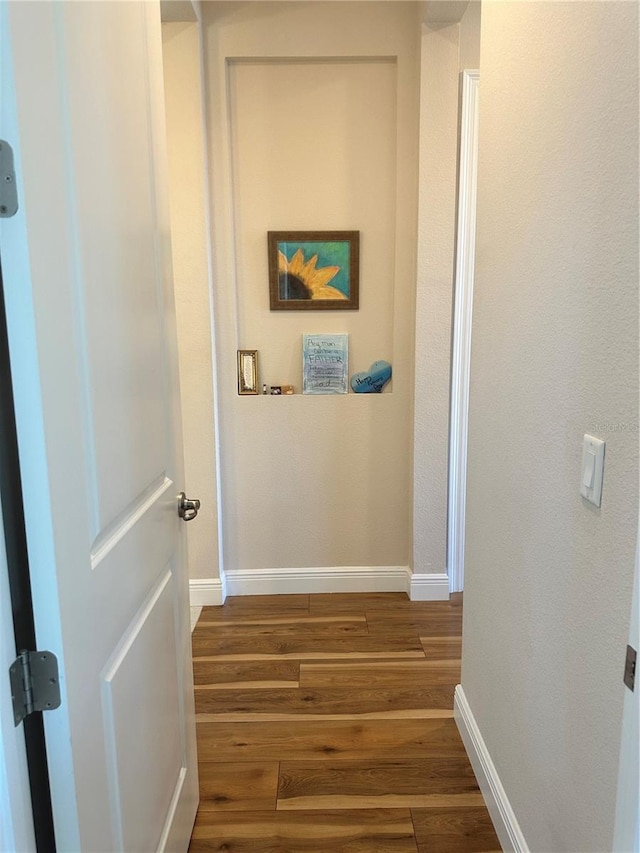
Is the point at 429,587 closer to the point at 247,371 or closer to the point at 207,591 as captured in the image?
the point at 207,591

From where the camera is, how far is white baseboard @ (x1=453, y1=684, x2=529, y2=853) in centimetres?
151

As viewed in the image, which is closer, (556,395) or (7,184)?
(7,184)

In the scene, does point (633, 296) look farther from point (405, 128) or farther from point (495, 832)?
point (405, 128)

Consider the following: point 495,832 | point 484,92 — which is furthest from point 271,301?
point 495,832

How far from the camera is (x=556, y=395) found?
1223mm

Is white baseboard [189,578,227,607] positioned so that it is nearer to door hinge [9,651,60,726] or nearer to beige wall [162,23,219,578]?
beige wall [162,23,219,578]

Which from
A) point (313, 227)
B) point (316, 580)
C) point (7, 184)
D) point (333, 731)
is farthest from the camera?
point (316, 580)

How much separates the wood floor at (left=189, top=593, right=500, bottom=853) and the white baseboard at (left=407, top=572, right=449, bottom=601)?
0.05 m

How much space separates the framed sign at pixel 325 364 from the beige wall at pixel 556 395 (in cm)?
127

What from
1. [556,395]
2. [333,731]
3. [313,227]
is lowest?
[333,731]

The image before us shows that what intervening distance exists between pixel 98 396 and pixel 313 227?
2156 mm

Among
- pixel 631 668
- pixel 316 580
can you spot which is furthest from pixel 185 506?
pixel 316 580

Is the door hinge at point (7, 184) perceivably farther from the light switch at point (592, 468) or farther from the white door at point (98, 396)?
the light switch at point (592, 468)

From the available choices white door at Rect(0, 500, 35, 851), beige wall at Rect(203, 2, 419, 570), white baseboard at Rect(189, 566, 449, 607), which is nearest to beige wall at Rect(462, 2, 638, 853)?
white door at Rect(0, 500, 35, 851)
